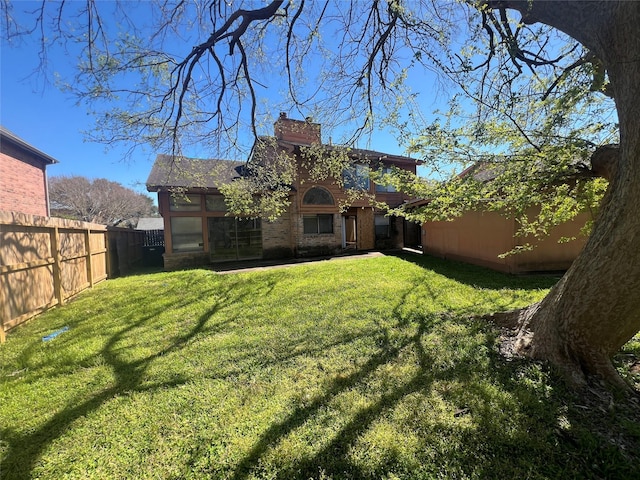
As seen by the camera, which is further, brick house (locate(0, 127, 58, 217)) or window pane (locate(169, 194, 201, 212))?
window pane (locate(169, 194, 201, 212))

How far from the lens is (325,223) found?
47.2 ft

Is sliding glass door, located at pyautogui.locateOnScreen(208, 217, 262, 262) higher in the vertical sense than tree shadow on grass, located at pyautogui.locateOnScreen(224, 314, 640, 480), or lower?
higher

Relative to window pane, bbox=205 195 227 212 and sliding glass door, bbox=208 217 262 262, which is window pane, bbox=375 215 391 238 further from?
window pane, bbox=205 195 227 212

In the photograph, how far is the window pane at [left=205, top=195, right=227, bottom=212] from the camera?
11711mm

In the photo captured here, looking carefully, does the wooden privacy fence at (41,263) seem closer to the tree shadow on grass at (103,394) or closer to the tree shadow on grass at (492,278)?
the tree shadow on grass at (103,394)

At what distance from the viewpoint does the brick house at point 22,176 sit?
10336 mm

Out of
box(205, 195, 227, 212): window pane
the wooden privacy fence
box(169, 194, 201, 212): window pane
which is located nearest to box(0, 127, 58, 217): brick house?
box(169, 194, 201, 212): window pane

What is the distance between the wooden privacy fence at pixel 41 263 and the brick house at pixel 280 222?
3169 millimetres

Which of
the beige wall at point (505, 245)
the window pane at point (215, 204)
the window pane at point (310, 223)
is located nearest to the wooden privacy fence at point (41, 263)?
the window pane at point (215, 204)

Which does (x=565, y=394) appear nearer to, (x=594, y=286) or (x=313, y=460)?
(x=594, y=286)

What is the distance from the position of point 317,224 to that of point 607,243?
1226 cm

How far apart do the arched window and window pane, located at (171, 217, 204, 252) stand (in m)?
5.28

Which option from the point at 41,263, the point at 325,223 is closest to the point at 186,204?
the point at 41,263

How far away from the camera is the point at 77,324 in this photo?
4570mm
